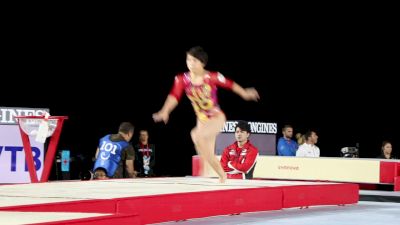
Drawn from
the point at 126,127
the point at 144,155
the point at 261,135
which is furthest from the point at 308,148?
the point at 126,127

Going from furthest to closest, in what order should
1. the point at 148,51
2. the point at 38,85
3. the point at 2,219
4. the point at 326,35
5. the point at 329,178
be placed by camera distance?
the point at 326,35, the point at 148,51, the point at 38,85, the point at 329,178, the point at 2,219

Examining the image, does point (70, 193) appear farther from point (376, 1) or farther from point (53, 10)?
point (376, 1)

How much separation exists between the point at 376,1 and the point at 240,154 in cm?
937

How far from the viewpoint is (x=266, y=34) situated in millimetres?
15188

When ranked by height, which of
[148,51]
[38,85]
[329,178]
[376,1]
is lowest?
[329,178]

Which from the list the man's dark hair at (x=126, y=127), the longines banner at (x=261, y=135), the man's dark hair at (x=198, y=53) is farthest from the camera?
the longines banner at (x=261, y=135)

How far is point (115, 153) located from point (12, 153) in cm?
181

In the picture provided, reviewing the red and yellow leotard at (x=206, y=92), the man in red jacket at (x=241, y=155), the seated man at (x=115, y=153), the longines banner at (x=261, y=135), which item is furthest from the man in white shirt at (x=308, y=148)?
the red and yellow leotard at (x=206, y=92)

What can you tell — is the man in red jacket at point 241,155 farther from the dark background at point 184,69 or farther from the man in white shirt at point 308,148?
the dark background at point 184,69

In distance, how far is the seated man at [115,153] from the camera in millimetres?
7336

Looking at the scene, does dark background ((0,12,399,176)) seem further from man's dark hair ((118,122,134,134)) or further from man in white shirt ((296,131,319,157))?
man's dark hair ((118,122,134,134))

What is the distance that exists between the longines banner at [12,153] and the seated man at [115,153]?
135 centimetres

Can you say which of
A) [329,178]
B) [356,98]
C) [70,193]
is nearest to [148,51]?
[329,178]

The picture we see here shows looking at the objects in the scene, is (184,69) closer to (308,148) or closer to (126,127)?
(308,148)
